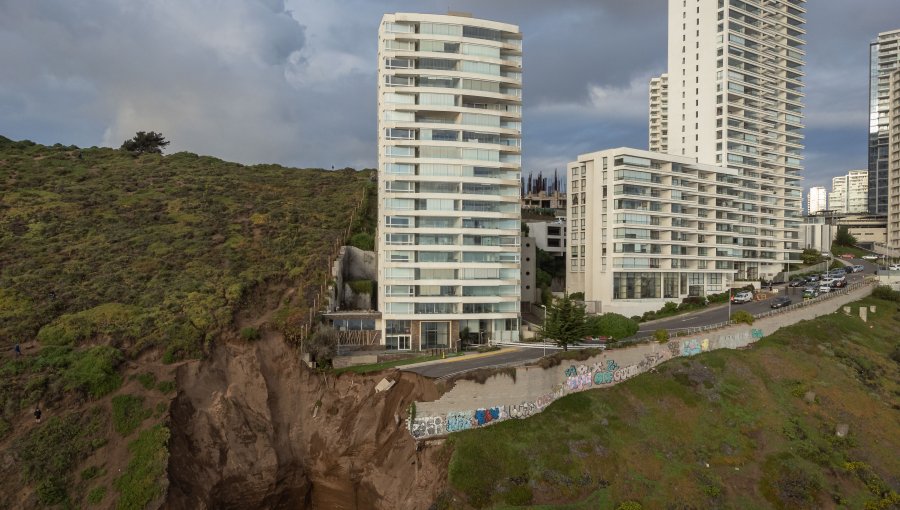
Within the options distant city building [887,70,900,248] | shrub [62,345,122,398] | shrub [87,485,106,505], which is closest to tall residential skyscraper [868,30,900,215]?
distant city building [887,70,900,248]

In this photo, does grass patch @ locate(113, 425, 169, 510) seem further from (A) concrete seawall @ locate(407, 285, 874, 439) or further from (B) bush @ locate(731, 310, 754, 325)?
(B) bush @ locate(731, 310, 754, 325)

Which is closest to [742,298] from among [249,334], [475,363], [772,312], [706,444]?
[772,312]

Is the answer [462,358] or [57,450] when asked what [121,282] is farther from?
[462,358]

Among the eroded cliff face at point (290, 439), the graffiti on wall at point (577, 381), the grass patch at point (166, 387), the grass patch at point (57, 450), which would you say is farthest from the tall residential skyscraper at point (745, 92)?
the grass patch at point (57, 450)

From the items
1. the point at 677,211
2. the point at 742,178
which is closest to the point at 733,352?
the point at 677,211

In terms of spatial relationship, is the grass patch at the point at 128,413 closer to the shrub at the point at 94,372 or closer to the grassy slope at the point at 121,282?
the grassy slope at the point at 121,282

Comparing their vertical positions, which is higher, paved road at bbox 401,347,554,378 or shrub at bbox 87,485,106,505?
paved road at bbox 401,347,554,378
